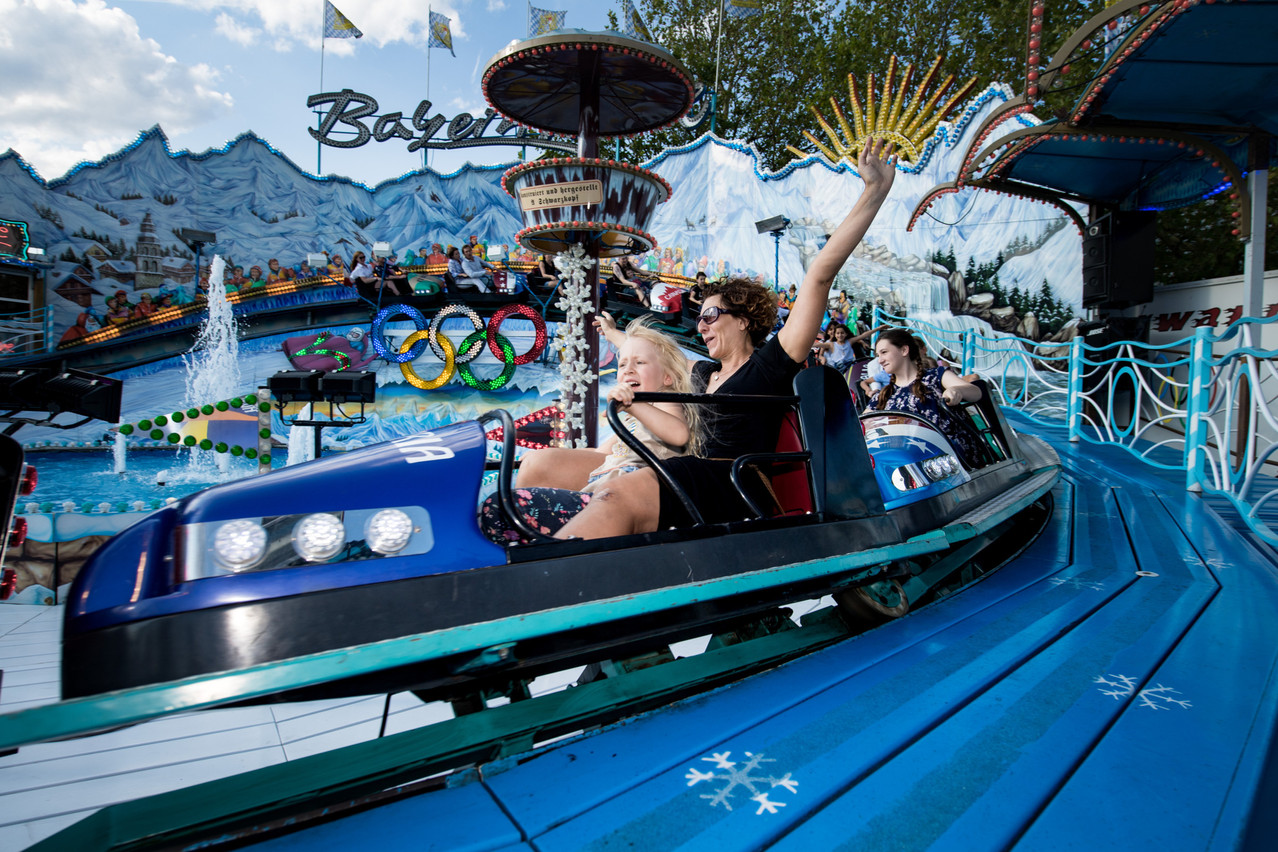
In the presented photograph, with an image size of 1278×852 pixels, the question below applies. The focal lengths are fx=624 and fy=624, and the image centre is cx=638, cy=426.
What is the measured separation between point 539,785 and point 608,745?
0.54 ft

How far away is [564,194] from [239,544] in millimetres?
3426

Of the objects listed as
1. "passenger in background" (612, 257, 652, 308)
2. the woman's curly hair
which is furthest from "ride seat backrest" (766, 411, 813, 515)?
"passenger in background" (612, 257, 652, 308)

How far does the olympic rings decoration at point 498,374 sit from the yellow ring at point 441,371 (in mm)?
214

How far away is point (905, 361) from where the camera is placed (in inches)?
128

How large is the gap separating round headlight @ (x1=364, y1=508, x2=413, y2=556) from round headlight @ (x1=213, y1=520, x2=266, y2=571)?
0.53 feet

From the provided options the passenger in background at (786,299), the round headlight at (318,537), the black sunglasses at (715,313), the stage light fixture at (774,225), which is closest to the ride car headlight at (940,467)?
the black sunglasses at (715,313)

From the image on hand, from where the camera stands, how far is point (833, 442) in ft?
6.05

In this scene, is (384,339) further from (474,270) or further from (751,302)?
(751,302)

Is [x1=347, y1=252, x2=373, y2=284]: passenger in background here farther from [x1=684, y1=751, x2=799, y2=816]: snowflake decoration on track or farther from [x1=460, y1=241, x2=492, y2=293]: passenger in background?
[x1=684, y1=751, x2=799, y2=816]: snowflake decoration on track

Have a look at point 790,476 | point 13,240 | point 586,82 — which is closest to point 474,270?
point 13,240

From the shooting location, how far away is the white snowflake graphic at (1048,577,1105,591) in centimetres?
206

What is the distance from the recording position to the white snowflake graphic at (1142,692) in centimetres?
127

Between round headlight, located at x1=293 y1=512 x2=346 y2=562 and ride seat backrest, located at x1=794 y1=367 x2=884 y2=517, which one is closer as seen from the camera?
round headlight, located at x1=293 y1=512 x2=346 y2=562

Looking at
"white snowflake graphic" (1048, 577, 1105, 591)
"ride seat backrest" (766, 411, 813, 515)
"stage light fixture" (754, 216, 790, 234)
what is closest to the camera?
"ride seat backrest" (766, 411, 813, 515)
